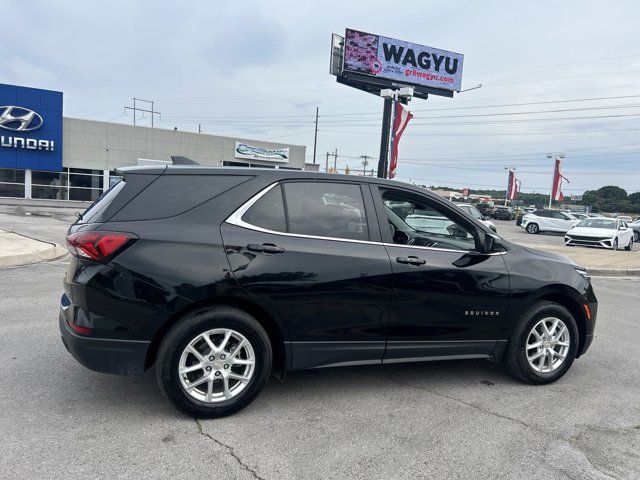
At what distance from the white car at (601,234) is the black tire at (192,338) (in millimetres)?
19708

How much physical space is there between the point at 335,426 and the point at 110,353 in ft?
5.31

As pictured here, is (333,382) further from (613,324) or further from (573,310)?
(613,324)

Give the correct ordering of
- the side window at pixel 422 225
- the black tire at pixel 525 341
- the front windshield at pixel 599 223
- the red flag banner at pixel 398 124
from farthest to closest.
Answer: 1. the red flag banner at pixel 398 124
2. the front windshield at pixel 599 223
3. the black tire at pixel 525 341
4. the side window at pixel 422 225

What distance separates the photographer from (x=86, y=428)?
322cm

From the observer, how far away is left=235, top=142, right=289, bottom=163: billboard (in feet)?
128

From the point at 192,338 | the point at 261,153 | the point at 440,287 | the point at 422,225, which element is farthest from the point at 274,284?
the point at 261,153

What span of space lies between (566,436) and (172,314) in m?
2.88

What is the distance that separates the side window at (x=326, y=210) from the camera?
145 inches

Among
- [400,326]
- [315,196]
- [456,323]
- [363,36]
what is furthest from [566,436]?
[363,36]

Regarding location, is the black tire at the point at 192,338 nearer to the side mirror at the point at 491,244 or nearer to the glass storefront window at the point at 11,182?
the side mirror at the point at 491,244

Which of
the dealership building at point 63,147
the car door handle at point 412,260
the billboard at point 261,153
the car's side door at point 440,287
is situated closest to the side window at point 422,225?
the car's side door at point 440,287

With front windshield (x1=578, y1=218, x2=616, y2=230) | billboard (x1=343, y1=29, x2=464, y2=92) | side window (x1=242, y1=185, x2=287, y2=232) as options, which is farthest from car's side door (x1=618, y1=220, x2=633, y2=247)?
billboard (x1=343, y1=29, x2=464, y2=92)

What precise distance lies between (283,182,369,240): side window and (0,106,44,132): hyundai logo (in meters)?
33.1

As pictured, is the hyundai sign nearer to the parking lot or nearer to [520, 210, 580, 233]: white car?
the parking lot
